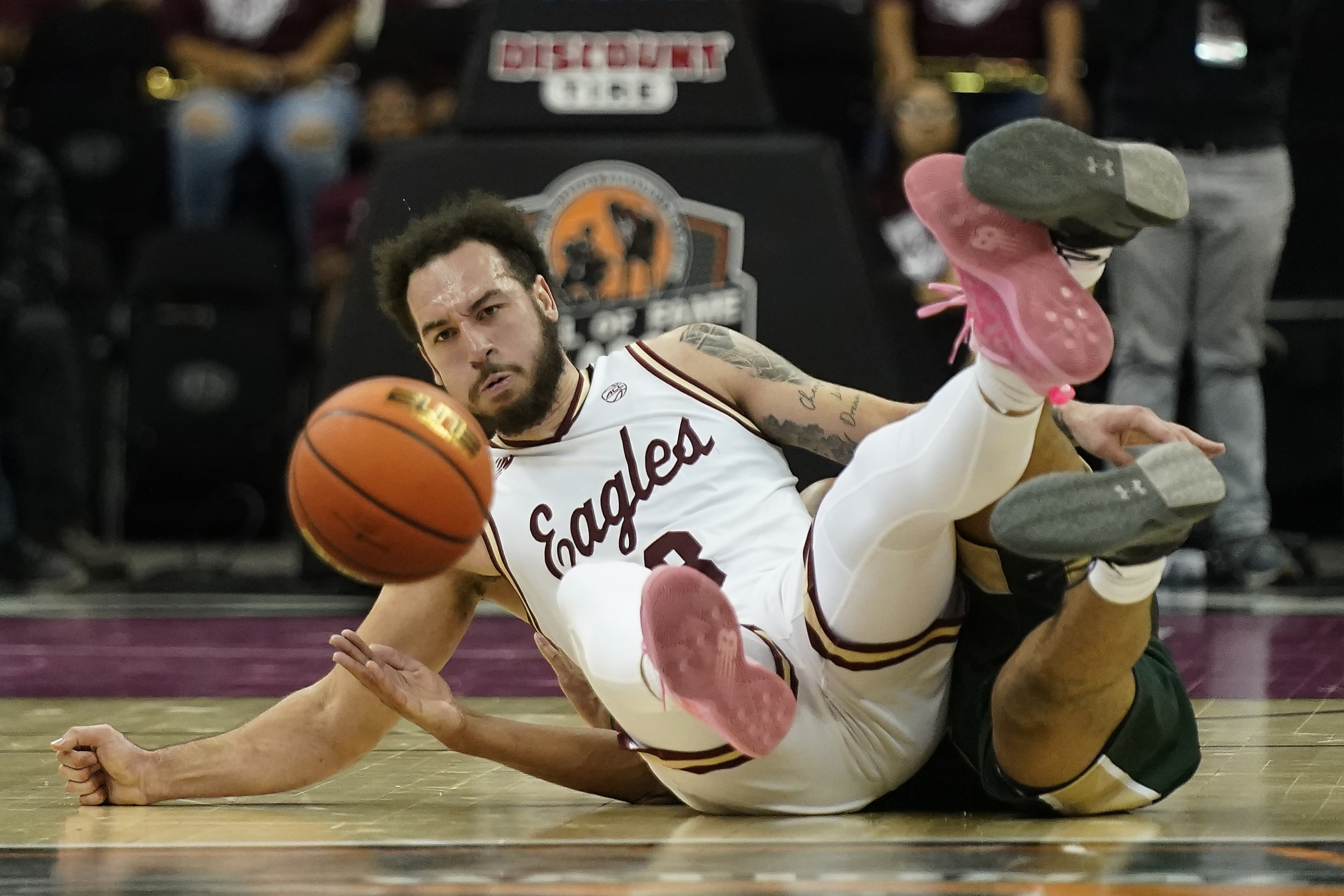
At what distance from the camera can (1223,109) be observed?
6.13m

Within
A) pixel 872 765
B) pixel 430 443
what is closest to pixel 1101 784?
pixel 872 765

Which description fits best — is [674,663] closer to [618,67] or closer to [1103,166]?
[1103,166]

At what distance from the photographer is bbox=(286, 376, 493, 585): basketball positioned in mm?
2809

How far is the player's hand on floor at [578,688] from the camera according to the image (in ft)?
11.1

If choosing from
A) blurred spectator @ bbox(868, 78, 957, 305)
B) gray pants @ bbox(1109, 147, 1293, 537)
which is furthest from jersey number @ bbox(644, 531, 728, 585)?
blurred spectator @ bbox(868, 78, 957, 305)

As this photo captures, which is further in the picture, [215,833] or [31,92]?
[31,92]

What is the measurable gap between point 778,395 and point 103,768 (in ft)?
4.43

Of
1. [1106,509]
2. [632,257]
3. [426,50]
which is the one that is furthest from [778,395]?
[426,50]

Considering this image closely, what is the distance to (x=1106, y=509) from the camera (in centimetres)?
246

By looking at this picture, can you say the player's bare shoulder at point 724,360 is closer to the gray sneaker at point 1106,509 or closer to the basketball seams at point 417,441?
the basketball seams at point 417,441

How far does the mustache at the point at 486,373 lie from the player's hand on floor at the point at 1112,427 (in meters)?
0.96

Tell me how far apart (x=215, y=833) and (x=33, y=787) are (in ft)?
2.08

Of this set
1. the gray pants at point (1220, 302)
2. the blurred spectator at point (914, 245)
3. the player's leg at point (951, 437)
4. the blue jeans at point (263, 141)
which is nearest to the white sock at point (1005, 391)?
the player's leg at point (951, 437)

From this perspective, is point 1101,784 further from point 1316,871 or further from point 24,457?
point 24,457
